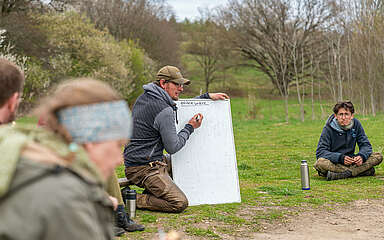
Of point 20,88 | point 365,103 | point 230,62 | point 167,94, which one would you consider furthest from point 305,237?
point 230,62

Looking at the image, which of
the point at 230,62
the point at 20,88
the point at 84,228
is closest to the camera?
the point at 84,228

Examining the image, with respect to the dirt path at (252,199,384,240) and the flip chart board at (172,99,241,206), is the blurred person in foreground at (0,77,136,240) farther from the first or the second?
the flip chart board at (172,99,241,206)

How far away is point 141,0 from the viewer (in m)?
54.2

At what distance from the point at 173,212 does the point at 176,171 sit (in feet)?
2.13

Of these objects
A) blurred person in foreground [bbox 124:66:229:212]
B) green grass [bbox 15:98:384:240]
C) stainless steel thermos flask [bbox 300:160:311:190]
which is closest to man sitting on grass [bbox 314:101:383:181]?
green grass [bbox 15:98:384:240]

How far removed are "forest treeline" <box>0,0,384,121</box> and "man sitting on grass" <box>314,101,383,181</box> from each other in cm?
1949

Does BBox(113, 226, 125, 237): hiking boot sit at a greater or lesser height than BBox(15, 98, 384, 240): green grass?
greater

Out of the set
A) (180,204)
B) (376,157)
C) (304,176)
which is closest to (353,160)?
(376,157)

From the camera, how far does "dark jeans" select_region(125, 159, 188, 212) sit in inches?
248

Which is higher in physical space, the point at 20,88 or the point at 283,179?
the point at 20,88

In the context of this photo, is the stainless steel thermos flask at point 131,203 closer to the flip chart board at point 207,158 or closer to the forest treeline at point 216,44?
the flip chart board at point 207,158

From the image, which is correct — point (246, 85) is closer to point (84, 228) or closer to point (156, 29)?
point (156, 29)

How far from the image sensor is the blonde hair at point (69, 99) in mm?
1842

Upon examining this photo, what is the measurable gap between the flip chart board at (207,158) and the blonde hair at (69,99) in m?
4.82
